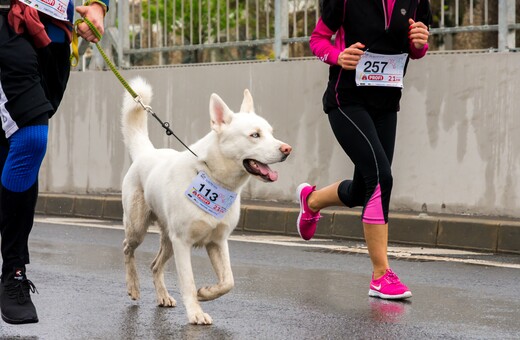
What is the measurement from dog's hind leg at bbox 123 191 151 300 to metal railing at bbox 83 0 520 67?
5164mm

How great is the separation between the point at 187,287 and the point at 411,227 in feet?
15.9

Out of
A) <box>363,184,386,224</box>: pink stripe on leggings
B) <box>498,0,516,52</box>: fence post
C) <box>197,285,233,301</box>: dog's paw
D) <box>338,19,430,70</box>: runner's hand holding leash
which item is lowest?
<box>197,285,233,301</box>: dog's paw

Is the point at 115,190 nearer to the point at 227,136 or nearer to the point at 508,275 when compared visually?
the point at 508,275

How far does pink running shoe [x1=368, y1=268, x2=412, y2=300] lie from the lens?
6.72m

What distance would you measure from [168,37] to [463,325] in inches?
323

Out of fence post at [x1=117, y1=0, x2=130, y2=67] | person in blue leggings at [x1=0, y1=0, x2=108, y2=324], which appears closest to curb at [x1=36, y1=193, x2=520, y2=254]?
fence post at [x1=117, y1=0, x2=130, y2=67]

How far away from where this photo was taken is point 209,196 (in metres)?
5.87

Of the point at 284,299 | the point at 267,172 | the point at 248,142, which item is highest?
the point at 248,142

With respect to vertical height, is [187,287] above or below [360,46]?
below

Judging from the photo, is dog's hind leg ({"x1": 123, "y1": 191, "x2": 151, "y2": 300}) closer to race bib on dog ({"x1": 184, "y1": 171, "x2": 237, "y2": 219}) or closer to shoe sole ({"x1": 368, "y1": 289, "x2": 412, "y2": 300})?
race bib on dog ({"x1": 184, "y1": 171, "x2": 237, "y2": 219})

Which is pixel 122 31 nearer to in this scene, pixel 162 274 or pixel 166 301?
pixel 162 274

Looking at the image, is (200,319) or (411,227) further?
(411,227)

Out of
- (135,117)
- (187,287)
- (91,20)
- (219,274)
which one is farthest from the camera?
(135,117)

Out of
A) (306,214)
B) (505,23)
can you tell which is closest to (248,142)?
(306,214)
